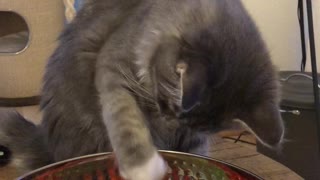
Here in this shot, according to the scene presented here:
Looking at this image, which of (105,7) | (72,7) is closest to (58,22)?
(72,7)

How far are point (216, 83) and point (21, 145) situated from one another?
Answer: 48 centimetres

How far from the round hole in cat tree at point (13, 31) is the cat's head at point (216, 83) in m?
1.20

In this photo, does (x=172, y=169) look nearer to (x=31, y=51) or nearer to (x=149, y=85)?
(x=149, y=85)

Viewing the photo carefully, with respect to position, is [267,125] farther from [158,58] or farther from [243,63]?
[158,58]

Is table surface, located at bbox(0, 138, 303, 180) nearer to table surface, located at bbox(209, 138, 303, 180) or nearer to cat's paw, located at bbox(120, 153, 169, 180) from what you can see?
table surface, located at bbox(209, 138, 303, 180)

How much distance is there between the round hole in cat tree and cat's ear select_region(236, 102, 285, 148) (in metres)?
1.26

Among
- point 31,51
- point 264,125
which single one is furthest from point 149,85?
point 31,51

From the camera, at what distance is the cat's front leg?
0.81 m

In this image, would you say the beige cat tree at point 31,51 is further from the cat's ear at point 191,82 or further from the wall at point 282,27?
the cat's ear at point 191,82

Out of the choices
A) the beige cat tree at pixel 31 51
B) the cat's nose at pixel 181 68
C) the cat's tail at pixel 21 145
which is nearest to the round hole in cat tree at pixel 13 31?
the beige cat tree at pixel 31 51

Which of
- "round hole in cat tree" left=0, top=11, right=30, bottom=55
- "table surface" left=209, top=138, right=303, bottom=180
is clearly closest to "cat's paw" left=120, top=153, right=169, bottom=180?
"table surface" left=209, top=138, right=303, bottom=180

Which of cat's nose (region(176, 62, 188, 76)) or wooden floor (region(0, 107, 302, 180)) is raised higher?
cat's nose (region(176, 62, 188, 76))

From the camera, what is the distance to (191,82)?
0.80 metres

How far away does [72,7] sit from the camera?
1590mm
